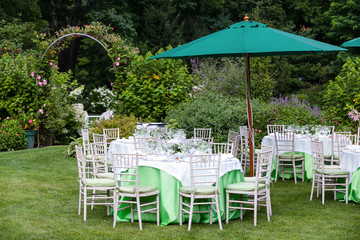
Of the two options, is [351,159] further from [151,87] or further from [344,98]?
[151,87]

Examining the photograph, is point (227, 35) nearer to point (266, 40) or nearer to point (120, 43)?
point (266, 40)

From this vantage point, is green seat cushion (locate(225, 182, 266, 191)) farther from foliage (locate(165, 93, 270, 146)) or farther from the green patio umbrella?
foliage (locate(165, 93, 270, 146))

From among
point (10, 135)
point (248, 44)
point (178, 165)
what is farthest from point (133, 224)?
point (10, 135)

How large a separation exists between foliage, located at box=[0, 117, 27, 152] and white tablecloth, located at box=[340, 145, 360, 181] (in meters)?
8.92

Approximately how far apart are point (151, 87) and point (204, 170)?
250 inches

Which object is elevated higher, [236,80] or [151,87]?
[236,80]

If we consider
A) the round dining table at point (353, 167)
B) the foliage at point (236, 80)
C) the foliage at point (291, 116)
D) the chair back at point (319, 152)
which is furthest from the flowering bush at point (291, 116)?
the round dining table at point (353, 167)

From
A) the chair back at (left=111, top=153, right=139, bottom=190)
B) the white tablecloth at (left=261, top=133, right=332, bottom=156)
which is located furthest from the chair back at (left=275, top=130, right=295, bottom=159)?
the chair back at (left=111, top=153, right=139, bottom=190)

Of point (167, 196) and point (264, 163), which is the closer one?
point (167, 196)

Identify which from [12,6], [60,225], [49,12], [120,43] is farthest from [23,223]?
[49,12]

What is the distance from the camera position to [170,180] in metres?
6.69

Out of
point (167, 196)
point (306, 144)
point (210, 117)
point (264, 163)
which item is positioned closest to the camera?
point (167, 196)

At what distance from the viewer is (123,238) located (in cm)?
605

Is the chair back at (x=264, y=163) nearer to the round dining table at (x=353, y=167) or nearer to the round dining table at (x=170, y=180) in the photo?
the round dining table at (x=170, y=180)
